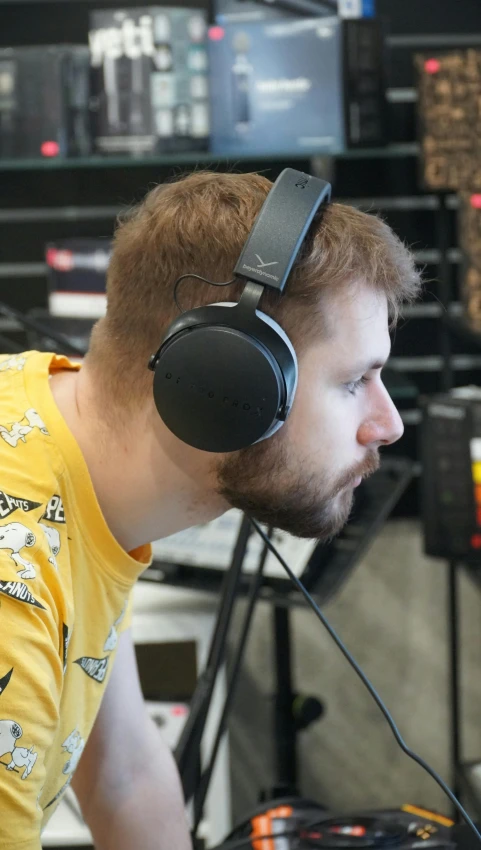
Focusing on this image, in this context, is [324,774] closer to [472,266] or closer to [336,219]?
[472,266]

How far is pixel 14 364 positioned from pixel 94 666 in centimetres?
29

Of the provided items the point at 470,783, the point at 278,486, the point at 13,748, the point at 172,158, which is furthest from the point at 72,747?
the point at 172,158

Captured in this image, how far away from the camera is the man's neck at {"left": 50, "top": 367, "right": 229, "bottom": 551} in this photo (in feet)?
2.72

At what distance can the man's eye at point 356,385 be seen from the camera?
828mm

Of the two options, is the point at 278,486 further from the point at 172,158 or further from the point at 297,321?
the point at 172,158

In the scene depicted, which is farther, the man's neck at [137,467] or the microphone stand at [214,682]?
the microphone stand at [214,682]

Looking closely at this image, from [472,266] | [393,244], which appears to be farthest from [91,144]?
[393,244]

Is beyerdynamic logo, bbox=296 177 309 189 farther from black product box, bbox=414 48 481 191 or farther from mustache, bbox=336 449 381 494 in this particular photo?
black product box, bbox=414 48 481 191

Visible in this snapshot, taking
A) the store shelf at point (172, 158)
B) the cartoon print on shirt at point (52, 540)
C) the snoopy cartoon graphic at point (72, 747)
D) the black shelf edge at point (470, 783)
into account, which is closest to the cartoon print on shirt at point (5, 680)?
the cartoon print on shirt at point (52, 540)

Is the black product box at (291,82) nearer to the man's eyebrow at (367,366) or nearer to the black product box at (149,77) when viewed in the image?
the black product box at (149,77)

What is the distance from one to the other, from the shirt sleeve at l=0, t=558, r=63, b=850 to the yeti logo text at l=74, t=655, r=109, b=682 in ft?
0.46

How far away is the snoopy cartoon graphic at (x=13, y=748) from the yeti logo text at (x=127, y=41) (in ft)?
4.75

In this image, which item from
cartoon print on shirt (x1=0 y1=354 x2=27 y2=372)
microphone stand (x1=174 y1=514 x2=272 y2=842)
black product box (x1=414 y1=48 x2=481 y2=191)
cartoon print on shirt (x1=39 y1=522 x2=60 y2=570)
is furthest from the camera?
black product box (x1=414 y1=48 x2=481 y2=191)

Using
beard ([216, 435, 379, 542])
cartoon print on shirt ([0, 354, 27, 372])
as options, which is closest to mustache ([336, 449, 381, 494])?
beard ([216, 435, 379, 542])
